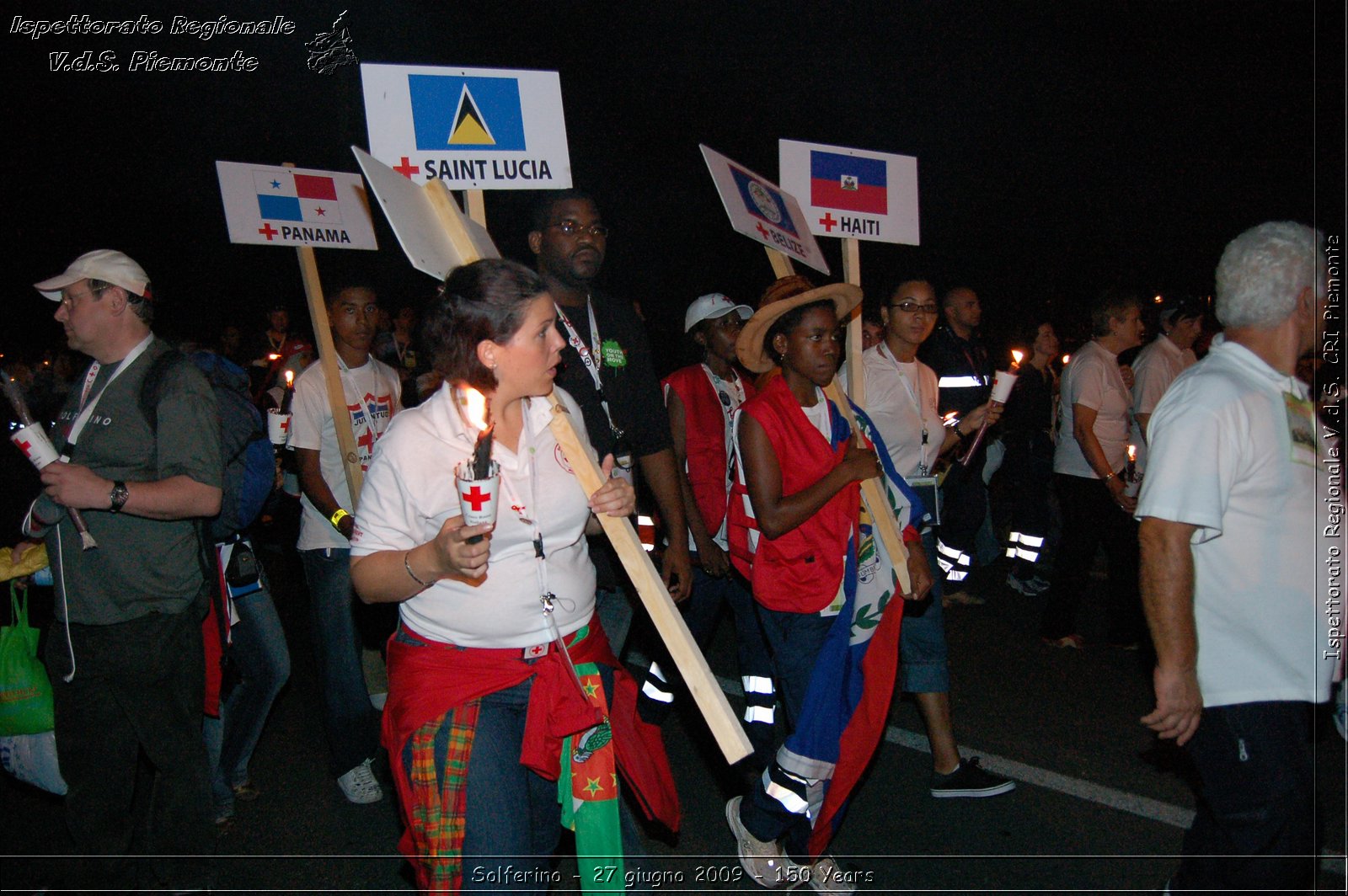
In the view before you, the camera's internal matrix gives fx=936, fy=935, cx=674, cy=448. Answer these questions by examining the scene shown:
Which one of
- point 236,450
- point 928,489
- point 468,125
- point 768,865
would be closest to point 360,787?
point 236,450

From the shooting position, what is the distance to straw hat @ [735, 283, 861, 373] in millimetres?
3875

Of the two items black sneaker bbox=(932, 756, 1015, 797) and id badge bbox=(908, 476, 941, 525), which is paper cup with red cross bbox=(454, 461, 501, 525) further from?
id badge bbox=(908, 476, 941, 525)

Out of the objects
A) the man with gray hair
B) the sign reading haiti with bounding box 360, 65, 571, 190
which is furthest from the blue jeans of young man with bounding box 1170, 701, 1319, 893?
the sign reading haiti with bounding box 360, 65, 571, 190

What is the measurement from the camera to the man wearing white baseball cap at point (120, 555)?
11.0 feet

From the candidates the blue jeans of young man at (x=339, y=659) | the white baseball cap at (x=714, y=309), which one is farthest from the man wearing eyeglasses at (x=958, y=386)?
the blue jeans of young man at (x=339, y=659)

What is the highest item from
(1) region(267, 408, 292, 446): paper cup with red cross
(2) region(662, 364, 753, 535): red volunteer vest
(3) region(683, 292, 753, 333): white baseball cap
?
(3) region(683, 292, 753, 333): white baseball cap

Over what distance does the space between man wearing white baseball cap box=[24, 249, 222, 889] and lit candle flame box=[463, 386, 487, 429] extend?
1542mm

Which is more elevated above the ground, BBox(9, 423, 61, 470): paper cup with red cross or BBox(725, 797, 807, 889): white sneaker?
BBox(9, 423, 61, 470): paper cup with red cross

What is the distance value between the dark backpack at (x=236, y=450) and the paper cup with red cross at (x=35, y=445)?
48cm

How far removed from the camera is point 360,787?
184 inches

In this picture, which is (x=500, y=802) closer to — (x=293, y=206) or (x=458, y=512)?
(x=458, y=512)

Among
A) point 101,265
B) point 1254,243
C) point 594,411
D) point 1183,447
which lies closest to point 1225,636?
point 1183,447

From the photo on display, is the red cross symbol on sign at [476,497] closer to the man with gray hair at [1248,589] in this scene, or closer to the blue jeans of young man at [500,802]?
the blue jeans of young man at [500,802]

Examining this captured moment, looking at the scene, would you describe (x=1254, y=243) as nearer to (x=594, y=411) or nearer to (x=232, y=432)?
(x=594, y=411)
